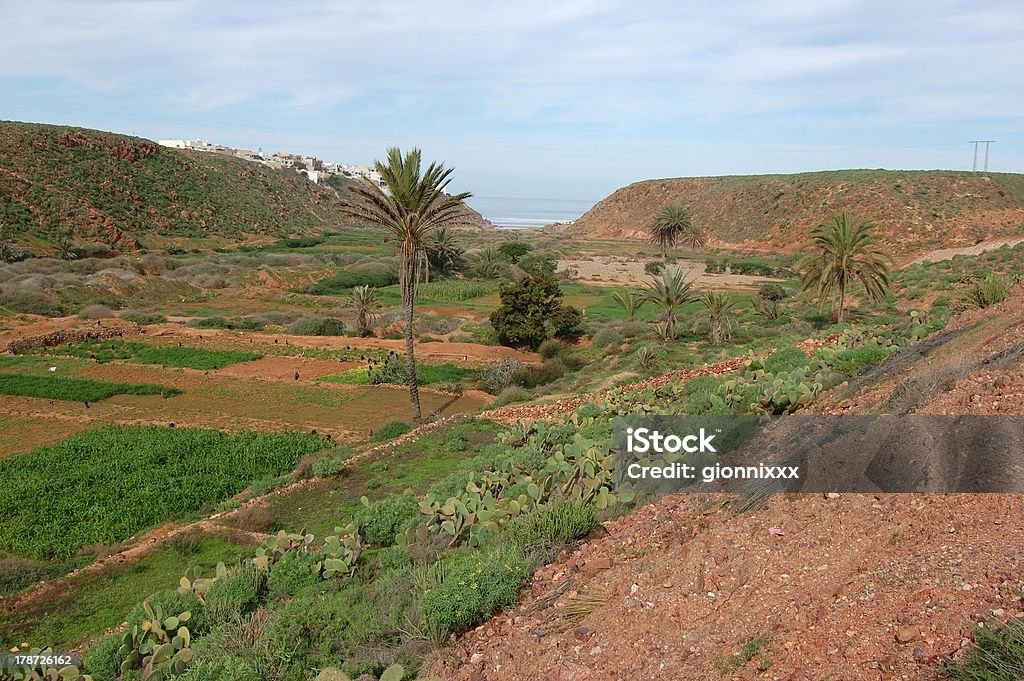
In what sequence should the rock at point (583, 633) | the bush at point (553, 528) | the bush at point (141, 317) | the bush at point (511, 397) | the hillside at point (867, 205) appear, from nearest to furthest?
the rock at point (583, 633) → the bush at point (553, 528) → the bush at point (511, 397) → the bush at point (141, 317) → the hillside at point (867, 205)

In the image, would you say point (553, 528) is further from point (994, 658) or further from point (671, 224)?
point (671, 224)

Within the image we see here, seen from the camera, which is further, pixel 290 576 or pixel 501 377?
pixel 501 377

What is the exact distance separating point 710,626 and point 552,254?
7378cm

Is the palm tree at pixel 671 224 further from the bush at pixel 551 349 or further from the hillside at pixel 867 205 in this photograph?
the bush at pixel 551 349

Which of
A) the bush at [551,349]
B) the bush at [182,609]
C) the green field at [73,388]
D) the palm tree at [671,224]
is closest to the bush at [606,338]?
the bush at [551,349]

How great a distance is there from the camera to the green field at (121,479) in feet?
39.3

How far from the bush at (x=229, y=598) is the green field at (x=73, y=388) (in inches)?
638

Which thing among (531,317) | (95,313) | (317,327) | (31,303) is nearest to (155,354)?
(317,327)

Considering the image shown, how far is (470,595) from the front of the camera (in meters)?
5.60

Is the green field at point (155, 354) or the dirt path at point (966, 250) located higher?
the dirt path at point (966, 250)

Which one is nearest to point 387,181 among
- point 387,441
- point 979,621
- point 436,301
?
point 387,441

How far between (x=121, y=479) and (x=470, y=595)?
11.7 m

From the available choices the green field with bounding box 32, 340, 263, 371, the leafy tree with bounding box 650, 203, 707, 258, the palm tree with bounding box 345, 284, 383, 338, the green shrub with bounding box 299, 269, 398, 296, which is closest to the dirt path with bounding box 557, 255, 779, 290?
the leafy tree with bounding box 650, 203, 707, 258

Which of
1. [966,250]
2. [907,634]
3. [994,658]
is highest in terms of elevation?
[966,250]
